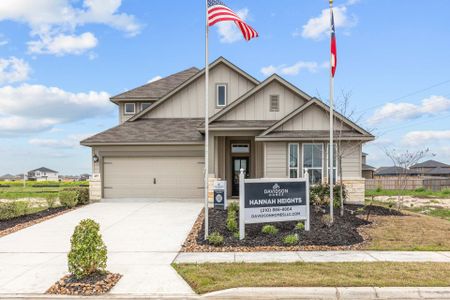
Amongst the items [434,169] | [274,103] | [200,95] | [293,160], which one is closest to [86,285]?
[293,160]

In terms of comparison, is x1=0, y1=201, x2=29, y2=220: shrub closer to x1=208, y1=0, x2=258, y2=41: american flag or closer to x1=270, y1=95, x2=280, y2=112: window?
x1=208, y1=0, x2=258, y2=41: american flag

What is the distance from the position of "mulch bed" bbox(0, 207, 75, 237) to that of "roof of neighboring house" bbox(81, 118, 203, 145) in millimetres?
3885

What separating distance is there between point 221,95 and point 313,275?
1542 centimetres

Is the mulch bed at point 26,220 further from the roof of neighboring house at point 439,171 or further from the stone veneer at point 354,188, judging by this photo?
the roof of neighboring house at point 439,171

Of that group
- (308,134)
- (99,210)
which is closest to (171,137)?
(99,210)

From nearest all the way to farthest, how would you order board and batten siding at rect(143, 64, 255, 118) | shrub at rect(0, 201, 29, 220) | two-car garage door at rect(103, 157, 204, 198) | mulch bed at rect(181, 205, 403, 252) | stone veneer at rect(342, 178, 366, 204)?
mulch bed at rect(181, 205, 403, 252)
shrub at rect(0, 201, 29, 220)
stone veneer at rect(342, 178, 366, 204)
two-car garage door at rect(103, 157, 204, 198)
board and batten siding at rect(143, 64, 255, 118)

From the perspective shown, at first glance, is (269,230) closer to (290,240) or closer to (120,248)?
(290,240)

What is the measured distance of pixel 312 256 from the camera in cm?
848

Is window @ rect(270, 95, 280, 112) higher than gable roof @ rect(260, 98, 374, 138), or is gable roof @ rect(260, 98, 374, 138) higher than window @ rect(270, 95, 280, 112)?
window @ rect(270, 95, 280, 112)

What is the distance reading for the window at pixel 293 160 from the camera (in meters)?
17.2

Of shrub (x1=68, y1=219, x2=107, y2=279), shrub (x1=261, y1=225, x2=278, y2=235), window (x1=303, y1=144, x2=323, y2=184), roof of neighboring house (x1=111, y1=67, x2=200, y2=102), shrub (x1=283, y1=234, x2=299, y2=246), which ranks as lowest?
shrub (x1=283, y1=234, x2=299, y2=246)

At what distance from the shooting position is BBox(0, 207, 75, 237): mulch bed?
12.7 m

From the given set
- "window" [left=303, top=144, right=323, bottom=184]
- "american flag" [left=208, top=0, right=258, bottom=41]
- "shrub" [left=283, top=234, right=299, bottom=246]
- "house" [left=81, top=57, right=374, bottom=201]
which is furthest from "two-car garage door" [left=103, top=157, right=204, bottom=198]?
"shrub" [left=283, top=234, right=299, bottom=246]

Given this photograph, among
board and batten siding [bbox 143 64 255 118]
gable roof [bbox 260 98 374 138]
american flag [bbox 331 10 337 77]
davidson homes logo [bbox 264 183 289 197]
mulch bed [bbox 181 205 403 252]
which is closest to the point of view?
mulch bed [bbox 181 205 403 252]
